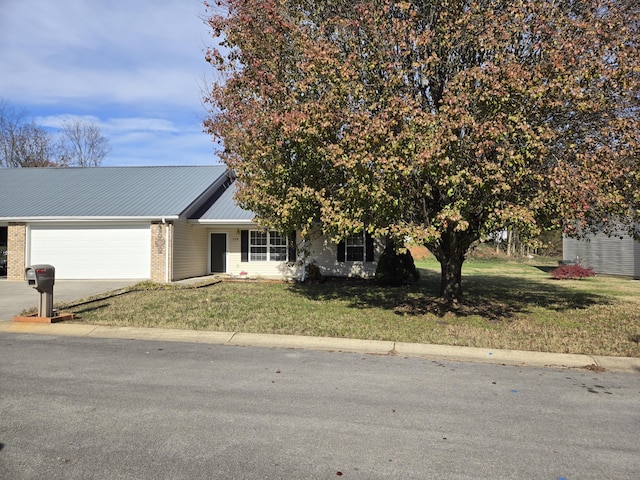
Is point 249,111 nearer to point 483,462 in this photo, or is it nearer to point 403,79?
point 403,79

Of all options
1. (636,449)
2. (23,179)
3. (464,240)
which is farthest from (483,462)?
(23,179)

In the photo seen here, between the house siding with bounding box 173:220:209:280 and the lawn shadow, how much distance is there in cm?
459

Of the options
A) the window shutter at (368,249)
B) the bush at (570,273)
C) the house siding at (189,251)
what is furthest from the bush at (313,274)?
the bush at (570,273)

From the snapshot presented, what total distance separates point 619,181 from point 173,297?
36.6 feet

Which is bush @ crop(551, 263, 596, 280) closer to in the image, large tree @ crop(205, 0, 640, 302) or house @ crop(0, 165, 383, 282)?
house @ crop(0, 165, 383, 282)

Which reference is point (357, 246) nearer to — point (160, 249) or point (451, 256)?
point (160, 249)

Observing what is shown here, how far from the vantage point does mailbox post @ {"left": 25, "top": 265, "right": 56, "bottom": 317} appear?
30.7 ft

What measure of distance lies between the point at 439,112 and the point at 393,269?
374 inches

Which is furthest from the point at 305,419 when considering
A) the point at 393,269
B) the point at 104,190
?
the point at 104,190

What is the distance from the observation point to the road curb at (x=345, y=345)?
7398 millimetres

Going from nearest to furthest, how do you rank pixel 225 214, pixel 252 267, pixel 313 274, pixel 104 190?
pixel 313 274
pixel 225 214
pixel 252 267
pixel 104 190

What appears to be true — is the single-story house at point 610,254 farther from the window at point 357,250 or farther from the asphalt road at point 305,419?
the asphalt road at point 305,419

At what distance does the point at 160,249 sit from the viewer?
18.1 meters

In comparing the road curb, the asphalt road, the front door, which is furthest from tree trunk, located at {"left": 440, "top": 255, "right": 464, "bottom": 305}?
the front door
